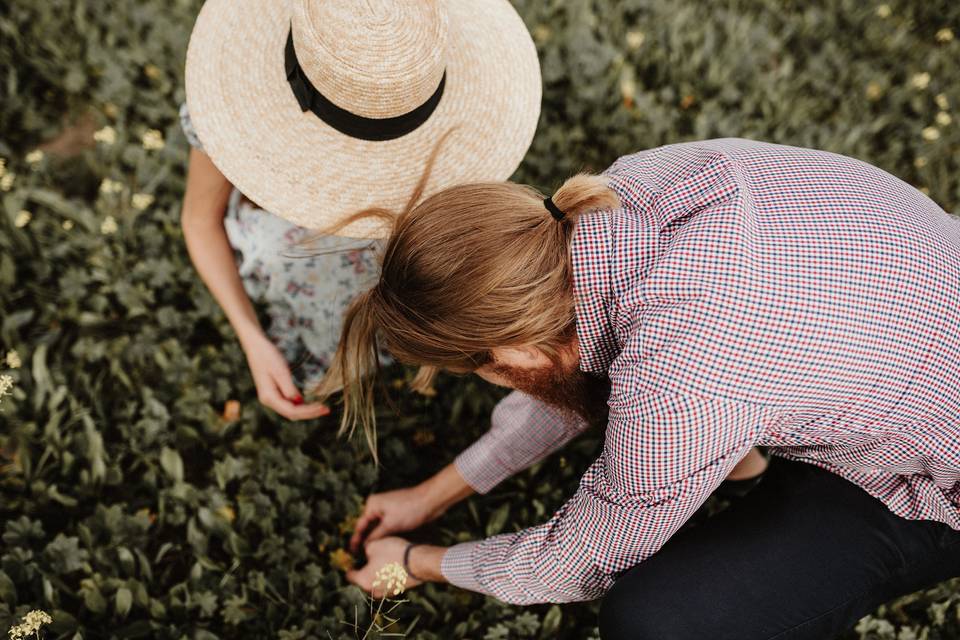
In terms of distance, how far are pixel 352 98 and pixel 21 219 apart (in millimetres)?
1611

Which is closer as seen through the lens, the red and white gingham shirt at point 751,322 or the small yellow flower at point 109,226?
the red and white gingham shirt at point 751,322

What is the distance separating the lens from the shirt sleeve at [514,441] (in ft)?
6.81

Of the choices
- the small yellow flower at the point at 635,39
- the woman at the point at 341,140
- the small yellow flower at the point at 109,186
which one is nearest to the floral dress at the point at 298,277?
the woman at the point at 341,140

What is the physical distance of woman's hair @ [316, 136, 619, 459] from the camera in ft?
4.46

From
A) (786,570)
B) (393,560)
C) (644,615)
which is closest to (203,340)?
(393,560)

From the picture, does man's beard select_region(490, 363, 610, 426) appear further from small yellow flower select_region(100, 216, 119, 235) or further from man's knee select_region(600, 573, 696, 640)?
small yellow flower select_region(100, 216, 119, 235)

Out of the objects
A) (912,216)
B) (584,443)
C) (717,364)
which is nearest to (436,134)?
(717,364)

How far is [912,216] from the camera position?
1429 millimetres

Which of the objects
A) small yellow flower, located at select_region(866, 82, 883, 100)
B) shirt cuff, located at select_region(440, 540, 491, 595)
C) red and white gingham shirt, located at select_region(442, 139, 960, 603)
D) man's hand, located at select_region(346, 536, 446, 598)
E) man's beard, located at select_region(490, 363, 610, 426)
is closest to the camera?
red and white gingham shirt, located at select_region(442, 139, 960, 603)

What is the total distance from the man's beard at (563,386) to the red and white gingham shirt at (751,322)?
9 centimetres

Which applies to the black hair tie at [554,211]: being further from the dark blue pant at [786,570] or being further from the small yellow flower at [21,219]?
the small yellow flower at [21,219]

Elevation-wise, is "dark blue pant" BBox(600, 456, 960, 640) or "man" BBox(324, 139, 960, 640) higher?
"man" BBox(324, 139, 960, 640)

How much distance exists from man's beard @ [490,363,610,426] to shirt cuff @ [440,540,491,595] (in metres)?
0.47

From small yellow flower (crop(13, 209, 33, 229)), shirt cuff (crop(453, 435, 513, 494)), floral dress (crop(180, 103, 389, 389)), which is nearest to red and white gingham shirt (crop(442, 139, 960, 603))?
shirt cuff (crop(453, 435, 513, 494))
